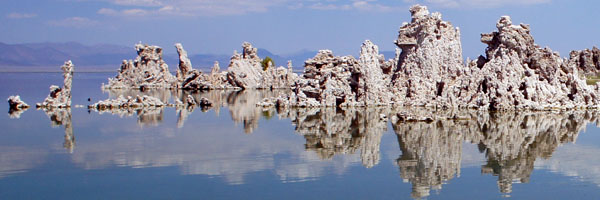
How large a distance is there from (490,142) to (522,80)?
15.0 m

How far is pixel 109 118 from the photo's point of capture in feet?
120

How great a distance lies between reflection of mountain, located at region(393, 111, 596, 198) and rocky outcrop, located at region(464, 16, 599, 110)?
1.80 metres

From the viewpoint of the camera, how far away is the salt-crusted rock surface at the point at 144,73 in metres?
79.6

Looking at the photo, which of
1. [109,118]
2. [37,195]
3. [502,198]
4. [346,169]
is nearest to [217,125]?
[109,118]

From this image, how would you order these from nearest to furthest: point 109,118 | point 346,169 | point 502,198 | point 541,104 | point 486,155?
point 502,198, point 346,169, point 486,155, point 109,118, point 541,104

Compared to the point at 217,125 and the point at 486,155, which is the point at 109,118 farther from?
the point at 486,155

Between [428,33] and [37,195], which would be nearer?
[37,195]

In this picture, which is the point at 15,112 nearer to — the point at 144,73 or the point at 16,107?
the point at 16,107

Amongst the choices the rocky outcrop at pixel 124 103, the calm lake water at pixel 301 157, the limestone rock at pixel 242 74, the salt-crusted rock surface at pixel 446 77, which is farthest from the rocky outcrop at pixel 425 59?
the limestone rock at pixel 242 74

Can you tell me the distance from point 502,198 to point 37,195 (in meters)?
10.6

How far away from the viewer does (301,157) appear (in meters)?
22.9

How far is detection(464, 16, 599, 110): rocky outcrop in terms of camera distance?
38.8m

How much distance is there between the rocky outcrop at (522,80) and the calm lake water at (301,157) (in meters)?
2.32

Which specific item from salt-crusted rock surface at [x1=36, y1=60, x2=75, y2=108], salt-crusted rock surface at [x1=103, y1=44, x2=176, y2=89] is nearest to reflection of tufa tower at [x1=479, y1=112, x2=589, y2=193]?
salt-crusted rock surface at [x1=36, y1=60, x2=75, y2=108]
